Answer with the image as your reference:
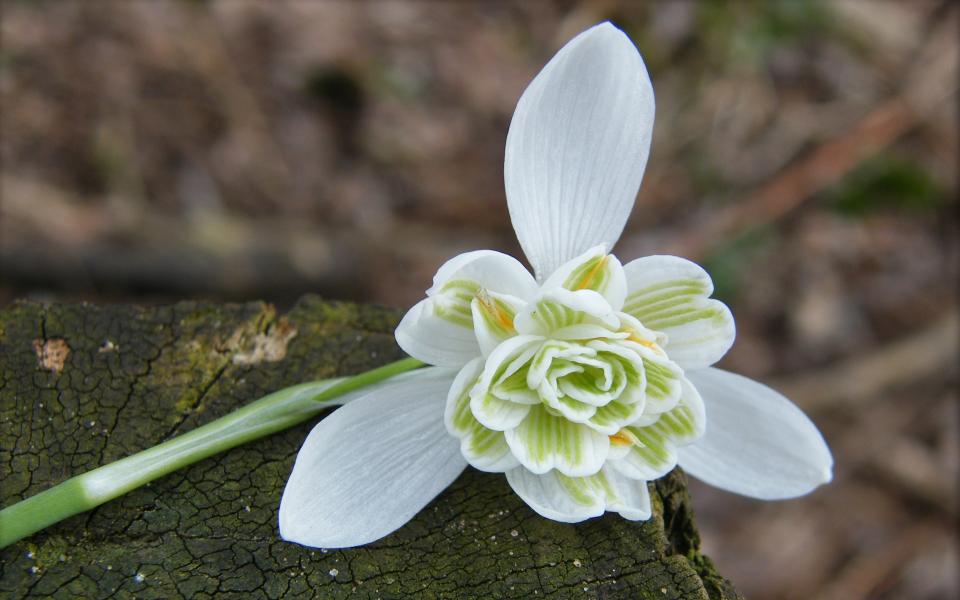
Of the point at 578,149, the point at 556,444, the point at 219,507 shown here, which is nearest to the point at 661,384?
the point at 556,444

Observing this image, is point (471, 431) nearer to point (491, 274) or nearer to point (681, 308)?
point (491, 274)

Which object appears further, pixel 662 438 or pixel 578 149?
pixel 578 149

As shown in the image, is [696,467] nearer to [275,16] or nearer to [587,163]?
[587,163]

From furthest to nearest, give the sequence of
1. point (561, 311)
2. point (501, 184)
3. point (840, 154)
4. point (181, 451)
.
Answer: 1. point (840, 154)
2. point (501, 184)
3. point (181, 451)
4. point (561, 311)

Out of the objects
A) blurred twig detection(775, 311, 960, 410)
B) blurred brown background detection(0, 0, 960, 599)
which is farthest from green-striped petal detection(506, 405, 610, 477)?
blurred twig detection(775, 311, 960, 410)

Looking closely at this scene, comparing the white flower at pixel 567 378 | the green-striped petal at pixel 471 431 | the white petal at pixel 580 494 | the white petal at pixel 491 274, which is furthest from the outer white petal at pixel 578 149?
the white petal at pixel 580 494

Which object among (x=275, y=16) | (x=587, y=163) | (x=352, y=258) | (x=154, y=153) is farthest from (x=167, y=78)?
(x=587, y=163)
